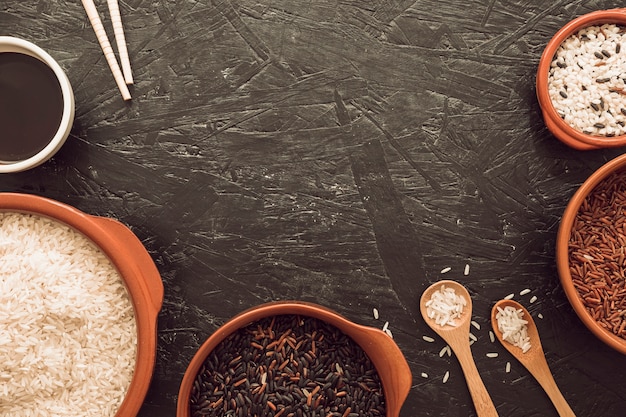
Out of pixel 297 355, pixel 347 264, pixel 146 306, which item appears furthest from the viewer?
pixel 347 264

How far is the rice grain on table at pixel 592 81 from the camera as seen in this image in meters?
1.92

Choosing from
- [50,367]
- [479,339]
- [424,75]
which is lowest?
[479,339]

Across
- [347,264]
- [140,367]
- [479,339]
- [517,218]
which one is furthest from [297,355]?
[517,218]

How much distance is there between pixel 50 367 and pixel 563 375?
164 cm

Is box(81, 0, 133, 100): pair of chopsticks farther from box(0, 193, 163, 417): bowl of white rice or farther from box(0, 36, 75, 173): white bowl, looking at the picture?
box(0, 193, 163, 417): bowl of white rice

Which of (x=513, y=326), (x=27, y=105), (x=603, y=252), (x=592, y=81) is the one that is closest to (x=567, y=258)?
(x=603, y=252)

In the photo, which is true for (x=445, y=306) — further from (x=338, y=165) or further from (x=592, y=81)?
(x=592, y=81)

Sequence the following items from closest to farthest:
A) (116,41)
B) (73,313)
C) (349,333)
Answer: (73,313) → (349,333) → (116,41)

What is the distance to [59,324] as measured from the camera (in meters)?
1.75

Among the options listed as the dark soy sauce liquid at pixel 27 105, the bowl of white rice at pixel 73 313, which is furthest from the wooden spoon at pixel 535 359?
the dark soy sauce liquid at pixel 27 105

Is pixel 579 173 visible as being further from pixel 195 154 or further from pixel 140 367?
pixel 140 367

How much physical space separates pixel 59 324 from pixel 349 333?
33.8 inches

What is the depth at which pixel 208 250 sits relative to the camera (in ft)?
6.54

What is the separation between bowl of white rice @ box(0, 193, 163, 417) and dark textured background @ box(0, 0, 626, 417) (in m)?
0.22
